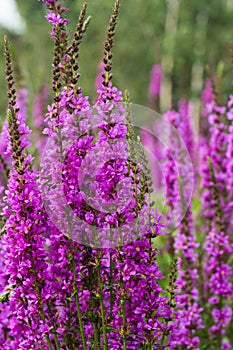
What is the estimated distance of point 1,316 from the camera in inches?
139

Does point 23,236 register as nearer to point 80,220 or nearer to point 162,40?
point 80,220

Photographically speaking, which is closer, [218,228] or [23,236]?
[23,236]

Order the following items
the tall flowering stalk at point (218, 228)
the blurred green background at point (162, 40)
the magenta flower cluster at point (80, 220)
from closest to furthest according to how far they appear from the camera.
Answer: the magenta flower cluster at point (80, 220) < the tall flowering stalk at point (218, 228) < the blurred green background at point (162, 40)

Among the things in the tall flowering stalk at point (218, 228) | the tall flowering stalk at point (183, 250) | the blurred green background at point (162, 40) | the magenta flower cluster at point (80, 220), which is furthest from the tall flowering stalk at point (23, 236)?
the blurred green background at point (162, 40)

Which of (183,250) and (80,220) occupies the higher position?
(183,250)

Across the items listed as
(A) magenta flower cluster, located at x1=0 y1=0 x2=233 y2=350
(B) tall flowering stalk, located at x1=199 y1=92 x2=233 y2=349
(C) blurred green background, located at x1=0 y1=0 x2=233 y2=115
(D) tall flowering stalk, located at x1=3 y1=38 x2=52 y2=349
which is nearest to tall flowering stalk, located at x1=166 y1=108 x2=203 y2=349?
(B) tall flowering stalk, located at x1=199 y1=92 x2=233 y2=349

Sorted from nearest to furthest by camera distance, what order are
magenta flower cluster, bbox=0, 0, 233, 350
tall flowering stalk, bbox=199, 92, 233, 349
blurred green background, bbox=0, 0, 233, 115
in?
magenta flower cluster, bbox=0, 0, 233, 350 → tall flowering stalk, bbox=199, 92, 233, 349 → blurred green background, bbox=0, 0, 233, 115

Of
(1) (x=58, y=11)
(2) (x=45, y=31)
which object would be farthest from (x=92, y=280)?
(2) (x=45, y=31)

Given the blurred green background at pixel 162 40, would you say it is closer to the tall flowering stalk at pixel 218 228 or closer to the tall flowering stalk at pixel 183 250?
the tall flowering stalk at pixel 218 228

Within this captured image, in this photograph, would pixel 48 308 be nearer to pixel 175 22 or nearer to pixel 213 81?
pixel 213 81

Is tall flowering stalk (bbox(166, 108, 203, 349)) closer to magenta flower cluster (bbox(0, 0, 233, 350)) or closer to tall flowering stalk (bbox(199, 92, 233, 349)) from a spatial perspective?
tall flowering stalk (bbox(199, 92, 233, 349))

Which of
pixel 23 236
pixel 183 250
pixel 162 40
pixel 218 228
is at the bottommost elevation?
pixel 23 236

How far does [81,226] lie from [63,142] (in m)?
Result: 0.41

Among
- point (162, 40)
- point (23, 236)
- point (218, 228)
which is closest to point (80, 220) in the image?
point (23, 236)
